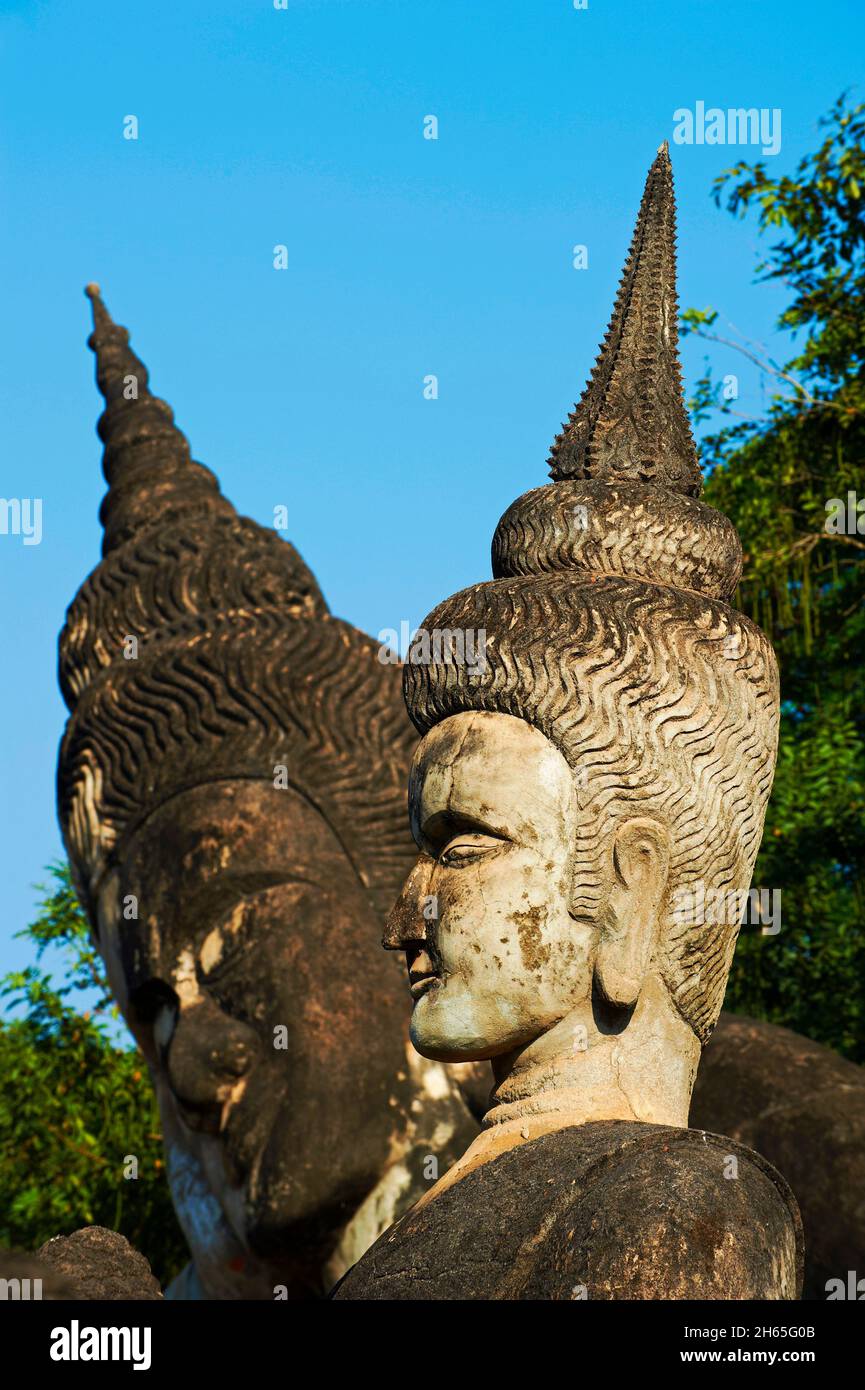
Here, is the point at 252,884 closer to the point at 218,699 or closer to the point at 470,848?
the point at 218,699

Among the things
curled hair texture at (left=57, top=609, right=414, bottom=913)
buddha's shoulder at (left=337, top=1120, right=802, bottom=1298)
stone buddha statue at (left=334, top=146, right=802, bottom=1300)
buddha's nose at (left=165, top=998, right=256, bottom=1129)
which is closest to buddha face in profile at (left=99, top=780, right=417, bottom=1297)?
buddha's nose at (left=165, top=998, right=256, bottom=1129)

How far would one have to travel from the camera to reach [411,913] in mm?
4516

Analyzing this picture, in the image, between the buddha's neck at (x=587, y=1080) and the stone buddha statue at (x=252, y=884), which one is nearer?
the buddha's neck at (x=587, y=1080)

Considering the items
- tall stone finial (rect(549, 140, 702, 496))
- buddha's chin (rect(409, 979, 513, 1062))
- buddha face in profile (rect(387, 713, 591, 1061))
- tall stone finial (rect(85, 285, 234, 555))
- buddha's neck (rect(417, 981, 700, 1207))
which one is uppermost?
tall stone finial (rect(85, 285, 234, 555))

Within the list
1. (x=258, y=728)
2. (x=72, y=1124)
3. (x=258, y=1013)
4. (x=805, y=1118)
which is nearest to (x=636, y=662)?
(x=805, y=1118)

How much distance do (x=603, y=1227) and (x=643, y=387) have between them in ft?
6.78

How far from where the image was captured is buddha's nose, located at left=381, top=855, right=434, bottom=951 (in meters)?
4.50

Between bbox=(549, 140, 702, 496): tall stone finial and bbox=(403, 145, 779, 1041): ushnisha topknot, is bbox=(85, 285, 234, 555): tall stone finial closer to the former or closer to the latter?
bbox=(549, 140, 702, 496): tall stone finial

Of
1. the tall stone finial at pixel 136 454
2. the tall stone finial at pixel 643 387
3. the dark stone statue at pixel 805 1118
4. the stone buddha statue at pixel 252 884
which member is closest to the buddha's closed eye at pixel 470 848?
the tall stone finial at pixel 643 387

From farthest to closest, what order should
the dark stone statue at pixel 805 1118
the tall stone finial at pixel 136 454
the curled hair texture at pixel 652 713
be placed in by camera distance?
the tall stone finial at pixel 136 454
the dark stone statue at pixel 805 1118
the curled hair texture at pixel 652 713

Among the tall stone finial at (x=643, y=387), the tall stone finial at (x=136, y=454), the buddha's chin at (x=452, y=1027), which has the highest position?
the tall stone finial at (x=136, y=454)

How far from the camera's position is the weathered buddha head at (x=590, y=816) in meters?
4.38

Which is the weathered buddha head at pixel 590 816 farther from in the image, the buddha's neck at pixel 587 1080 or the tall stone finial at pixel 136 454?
the tall stone finial at pixel 136 454

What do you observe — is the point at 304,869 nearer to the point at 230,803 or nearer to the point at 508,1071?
the point at 230,803
